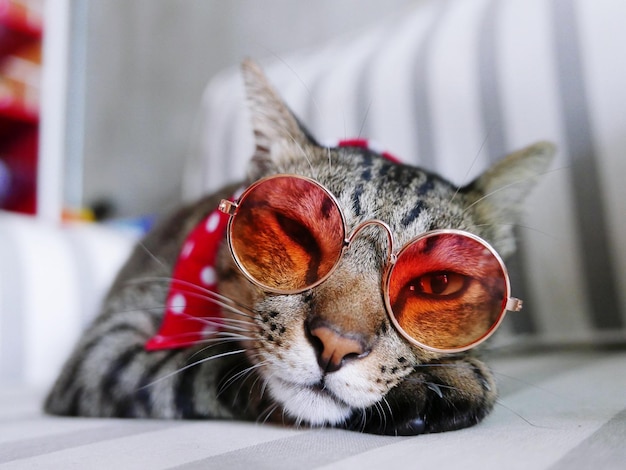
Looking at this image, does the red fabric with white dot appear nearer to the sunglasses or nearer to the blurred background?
the sunglasses

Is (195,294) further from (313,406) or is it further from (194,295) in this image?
(313,406)

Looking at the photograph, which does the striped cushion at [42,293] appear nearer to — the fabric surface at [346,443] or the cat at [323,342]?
the cat at [323,342]

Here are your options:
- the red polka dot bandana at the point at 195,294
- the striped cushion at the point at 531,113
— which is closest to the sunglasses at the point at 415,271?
the red polka dot bandana at the point at 195,294

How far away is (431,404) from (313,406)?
11cm

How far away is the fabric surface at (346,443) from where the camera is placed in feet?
1.22

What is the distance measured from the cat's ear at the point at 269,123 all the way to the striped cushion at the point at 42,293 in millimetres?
756

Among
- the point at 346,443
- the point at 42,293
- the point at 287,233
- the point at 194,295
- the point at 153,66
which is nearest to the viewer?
the point at 346,443

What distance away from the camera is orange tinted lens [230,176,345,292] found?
52 centimetres

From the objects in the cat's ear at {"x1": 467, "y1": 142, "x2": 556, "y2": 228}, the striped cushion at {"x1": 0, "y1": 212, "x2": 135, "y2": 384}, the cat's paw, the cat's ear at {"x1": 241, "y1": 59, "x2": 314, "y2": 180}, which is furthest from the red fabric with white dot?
the striped cushion at {"x1": 0, "y1": 212, "x2": 135, "y2": 384}

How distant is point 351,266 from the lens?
52cm

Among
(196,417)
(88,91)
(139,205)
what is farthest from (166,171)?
(196,417)

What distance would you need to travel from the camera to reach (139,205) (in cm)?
210

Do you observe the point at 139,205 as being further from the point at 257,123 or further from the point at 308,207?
the point at 308,207

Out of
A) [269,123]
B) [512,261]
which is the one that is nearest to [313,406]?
[269,123]
